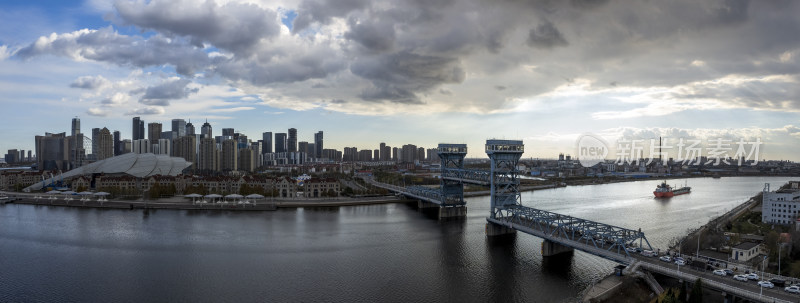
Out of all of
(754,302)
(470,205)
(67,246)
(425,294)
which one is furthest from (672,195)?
(67,246)

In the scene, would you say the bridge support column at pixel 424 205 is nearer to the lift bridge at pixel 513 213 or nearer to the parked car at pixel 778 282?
the lift bridge at pixel 513 213

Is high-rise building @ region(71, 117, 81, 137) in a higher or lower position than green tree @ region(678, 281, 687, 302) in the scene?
higher

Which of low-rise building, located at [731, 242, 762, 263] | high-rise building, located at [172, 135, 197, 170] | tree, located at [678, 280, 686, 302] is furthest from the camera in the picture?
high-rise building, located at [172, 135, 197, 170]

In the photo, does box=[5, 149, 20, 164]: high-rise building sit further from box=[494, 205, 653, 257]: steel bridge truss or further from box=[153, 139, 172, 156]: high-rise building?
box=[494, 205, 653, 257]: steel bridge truss

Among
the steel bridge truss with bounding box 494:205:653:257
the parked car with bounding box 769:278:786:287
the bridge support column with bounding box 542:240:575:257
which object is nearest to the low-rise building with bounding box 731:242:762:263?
the steel bridge truss with bounding box 494:205:653:257

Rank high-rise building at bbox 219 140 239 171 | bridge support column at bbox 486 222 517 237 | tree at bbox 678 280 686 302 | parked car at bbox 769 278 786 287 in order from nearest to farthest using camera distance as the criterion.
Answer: tree at bbox 678 280 686 302 → parked car at bbox 769 278 786 287 → bridge support column at bbox 486 222 517 237 → high-rise building at bbox 219 140 239 171

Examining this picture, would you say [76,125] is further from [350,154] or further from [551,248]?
[551,248]

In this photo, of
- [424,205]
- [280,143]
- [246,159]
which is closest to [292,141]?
[280,143]
